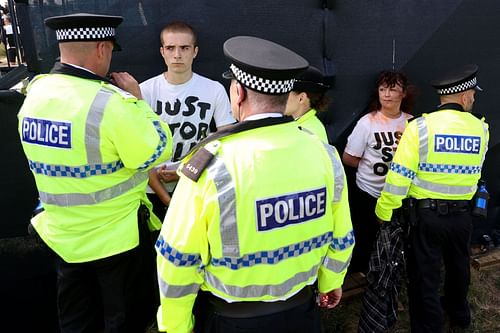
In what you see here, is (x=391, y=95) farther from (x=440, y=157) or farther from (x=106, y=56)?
(x=106, y=56)

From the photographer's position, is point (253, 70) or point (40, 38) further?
point (40, 38)

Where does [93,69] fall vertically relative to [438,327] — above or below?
above

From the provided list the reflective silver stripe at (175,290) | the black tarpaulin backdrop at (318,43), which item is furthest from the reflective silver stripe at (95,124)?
the black tarpaulin backdrop at (318,43)

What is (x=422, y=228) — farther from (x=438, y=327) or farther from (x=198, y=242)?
(x=198, y=242)

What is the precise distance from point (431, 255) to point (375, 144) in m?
0.82

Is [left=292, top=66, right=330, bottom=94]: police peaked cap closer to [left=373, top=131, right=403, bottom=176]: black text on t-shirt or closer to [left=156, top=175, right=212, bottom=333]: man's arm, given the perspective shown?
[left=373, top=131, right=403, bottom=176]: black text on t-shirt

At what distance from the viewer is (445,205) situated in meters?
2.53

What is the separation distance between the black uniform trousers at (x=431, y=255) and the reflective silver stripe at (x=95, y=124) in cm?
196

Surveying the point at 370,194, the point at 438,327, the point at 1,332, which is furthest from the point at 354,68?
the point at 1,332

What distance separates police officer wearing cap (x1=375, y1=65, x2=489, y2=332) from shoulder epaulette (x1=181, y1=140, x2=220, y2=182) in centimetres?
159

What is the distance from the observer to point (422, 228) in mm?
2600

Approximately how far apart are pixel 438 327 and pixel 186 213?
2.08 meters

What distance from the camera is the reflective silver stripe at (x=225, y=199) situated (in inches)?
50.3

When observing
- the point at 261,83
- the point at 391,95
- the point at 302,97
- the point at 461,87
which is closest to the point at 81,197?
Result: the point at 261,83
